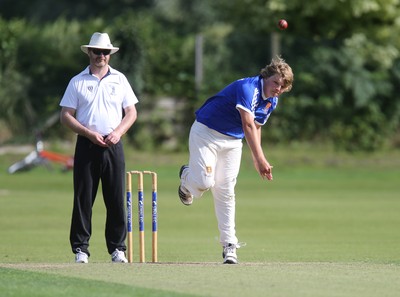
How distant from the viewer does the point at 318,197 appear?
19.2 meters

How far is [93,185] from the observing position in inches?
368

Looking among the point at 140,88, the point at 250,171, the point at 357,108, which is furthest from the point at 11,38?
the point at 357,108

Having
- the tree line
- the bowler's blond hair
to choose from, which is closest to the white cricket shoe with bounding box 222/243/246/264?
the bowler's blond hair

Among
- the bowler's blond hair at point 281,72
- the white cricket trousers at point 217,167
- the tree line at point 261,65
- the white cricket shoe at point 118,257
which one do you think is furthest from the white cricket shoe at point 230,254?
the tree line at point 261,65

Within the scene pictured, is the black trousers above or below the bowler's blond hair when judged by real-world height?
below

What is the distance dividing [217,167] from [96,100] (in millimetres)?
1100

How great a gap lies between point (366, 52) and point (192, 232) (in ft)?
49.1

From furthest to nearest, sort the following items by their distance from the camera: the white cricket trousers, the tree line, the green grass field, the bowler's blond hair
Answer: the tree line, the white cricket trousers, the bowler's blond hair, the green grass field

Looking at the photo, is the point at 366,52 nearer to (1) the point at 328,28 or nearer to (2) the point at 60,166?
(1) the point at 328,28

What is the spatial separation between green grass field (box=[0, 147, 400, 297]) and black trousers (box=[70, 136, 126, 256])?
0.82 ft

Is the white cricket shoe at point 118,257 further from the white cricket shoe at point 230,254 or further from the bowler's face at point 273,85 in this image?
the bowler's face at point 273,85

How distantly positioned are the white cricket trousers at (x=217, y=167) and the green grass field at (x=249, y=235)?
1.39 ft

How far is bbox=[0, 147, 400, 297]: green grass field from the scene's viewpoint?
24.5ft

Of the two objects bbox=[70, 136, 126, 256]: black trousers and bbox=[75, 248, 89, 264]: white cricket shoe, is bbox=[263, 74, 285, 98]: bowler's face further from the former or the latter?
bbox=[75, 248, 89, 264]: white cricket shoe
